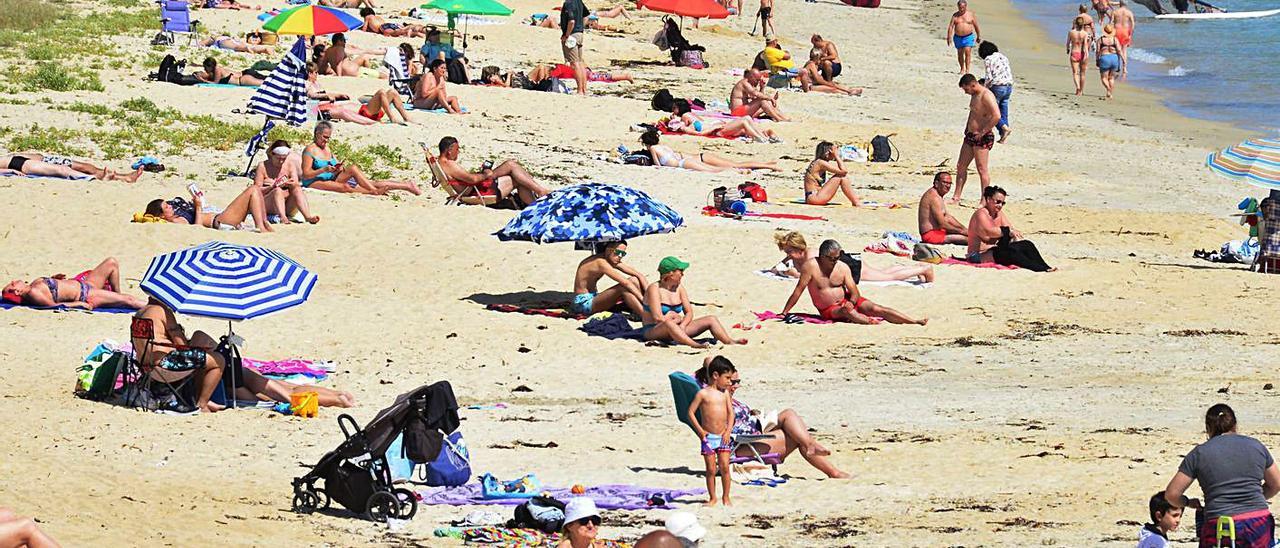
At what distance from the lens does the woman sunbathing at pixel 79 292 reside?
43.2ft

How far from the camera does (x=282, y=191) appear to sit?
16.3 metres

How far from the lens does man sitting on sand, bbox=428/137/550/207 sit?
17.4 m

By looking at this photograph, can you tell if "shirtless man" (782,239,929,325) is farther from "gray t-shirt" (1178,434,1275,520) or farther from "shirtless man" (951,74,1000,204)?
"gray t-shirt" (1178,434,1275,520)

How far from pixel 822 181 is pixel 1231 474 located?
11627 millimetres

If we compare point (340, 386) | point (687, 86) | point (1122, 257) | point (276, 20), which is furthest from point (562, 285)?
point (687, 86)

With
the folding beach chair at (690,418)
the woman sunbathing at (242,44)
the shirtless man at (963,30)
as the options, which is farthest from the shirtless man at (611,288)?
the shirtless man at (963,30)

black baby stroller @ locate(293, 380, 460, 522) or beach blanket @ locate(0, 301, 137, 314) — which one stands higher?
black baby stroller @ locate(293, 380, 460, 522)

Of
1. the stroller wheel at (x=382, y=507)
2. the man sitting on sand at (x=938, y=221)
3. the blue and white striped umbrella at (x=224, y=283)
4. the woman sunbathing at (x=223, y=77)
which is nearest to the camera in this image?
the stroller wheel at (x=382, y=507)

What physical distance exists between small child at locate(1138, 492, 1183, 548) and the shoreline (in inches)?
700

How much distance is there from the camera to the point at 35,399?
10641mm

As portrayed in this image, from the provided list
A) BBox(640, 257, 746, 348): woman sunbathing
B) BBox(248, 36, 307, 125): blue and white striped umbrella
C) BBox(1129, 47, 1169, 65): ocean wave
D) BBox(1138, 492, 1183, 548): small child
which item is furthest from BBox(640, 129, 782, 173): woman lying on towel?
BBox(1129, 47, 1169, 65): ocean wave

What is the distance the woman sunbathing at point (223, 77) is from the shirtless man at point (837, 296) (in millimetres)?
11066

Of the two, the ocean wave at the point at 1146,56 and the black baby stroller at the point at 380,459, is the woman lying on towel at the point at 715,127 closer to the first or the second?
the black baby stroller at the point at 380,459

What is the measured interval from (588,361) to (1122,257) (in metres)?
6.23
